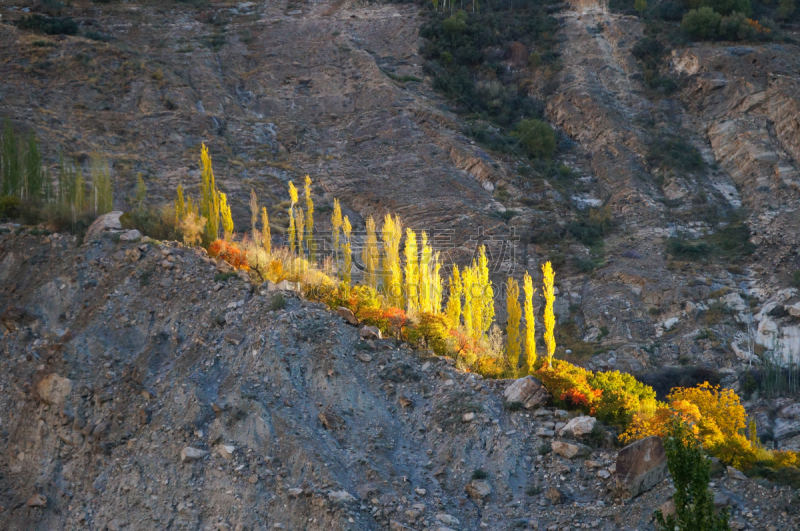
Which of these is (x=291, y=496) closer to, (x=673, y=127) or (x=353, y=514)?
(x=353, y=514)

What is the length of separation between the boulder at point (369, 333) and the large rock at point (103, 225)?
794 centimetres

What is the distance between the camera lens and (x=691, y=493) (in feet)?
30.6

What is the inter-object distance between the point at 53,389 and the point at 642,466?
1195cm

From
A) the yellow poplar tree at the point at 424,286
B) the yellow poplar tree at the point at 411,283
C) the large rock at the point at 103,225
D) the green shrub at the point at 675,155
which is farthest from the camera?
the green shrub at the point at 675,155

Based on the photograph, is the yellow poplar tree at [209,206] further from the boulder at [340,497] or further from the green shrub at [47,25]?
the green shrub at [47,25]

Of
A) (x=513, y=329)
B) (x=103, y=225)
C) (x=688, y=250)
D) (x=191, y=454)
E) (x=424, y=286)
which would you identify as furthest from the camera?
(x=688, y=250)

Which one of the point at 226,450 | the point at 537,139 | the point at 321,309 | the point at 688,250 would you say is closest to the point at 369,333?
the point at 321,309

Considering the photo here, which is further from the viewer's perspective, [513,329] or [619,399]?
[513,329]

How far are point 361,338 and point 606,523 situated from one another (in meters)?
6.79

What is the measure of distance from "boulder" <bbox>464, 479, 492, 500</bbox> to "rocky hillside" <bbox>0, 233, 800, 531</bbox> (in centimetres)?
3

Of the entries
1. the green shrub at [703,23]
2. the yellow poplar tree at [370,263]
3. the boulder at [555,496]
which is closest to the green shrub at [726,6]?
the green shrub at [703,23]

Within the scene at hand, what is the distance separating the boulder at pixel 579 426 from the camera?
13391 millimetres

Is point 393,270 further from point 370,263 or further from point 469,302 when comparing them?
point 469,302

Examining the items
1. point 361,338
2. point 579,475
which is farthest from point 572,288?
point 579,475
